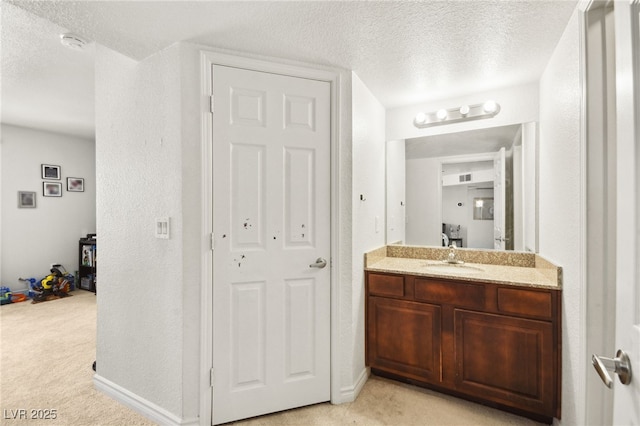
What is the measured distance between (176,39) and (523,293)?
2508 millimetres

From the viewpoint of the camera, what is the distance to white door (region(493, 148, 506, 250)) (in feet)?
7.95

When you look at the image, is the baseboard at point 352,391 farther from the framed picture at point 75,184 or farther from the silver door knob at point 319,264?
the framed picture at point 75,184

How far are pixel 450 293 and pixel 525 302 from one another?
415 millimetres

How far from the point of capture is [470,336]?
6.41ft

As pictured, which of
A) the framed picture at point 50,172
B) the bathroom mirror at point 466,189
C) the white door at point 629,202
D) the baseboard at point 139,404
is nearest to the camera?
the white door at point 629,202

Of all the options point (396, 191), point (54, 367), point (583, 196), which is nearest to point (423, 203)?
point (396, 191)

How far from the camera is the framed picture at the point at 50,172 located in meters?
4.42

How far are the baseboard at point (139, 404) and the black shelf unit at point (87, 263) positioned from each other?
304 centimetres

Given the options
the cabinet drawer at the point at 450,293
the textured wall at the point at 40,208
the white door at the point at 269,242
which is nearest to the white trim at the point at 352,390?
the white door at the point at 269,242

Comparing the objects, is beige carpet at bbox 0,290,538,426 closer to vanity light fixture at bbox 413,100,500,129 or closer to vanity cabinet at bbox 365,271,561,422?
vanity cabinet at bbox 365,271,561,422

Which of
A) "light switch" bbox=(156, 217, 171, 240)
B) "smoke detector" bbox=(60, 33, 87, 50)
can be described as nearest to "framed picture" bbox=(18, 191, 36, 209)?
"smoke detector" bbox=(60, 33, 87, 50)

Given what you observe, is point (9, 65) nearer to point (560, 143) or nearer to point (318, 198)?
point (318, 198)

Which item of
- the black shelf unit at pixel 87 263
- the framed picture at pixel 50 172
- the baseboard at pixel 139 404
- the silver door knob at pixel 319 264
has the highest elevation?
the framed picture at pixel 50 172

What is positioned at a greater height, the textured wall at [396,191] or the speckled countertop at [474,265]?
the textured wall at [396,191]
